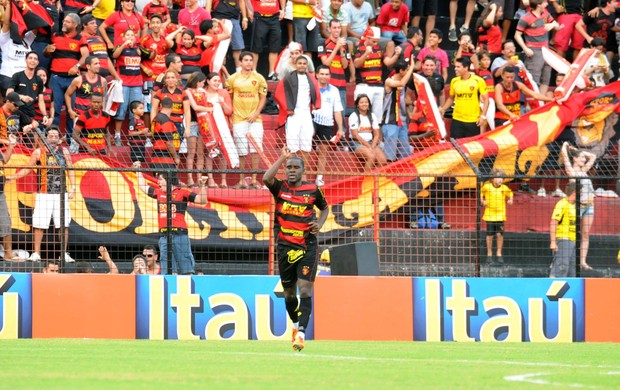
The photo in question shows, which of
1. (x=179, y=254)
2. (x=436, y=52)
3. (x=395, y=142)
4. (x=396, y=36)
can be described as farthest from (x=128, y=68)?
(x=436, y=52)

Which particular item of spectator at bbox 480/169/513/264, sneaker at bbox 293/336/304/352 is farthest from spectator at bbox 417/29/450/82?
sneaker at bbox 293/336/304/352

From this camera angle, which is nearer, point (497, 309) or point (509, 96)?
point (497, 309)

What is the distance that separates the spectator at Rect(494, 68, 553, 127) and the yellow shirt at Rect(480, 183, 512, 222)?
356 cm

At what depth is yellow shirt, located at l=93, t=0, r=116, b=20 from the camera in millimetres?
19078

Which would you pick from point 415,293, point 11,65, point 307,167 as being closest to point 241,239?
point 307,167

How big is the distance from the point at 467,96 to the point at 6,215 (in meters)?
8.06

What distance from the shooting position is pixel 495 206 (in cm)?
1538

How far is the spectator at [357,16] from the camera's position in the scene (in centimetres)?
2009

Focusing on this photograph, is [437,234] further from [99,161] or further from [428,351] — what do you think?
[99,161]

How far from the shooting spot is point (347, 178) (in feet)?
48.5

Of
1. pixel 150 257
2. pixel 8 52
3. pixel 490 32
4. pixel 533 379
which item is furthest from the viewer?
pixel 490 32

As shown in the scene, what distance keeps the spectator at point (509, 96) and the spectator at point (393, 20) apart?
2.19m

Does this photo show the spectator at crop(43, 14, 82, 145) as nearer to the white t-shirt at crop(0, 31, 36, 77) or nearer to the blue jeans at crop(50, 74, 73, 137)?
the blue jeans at crop(50, 74, 73, 137)

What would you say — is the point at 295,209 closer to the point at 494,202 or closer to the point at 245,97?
the point at 494,202
